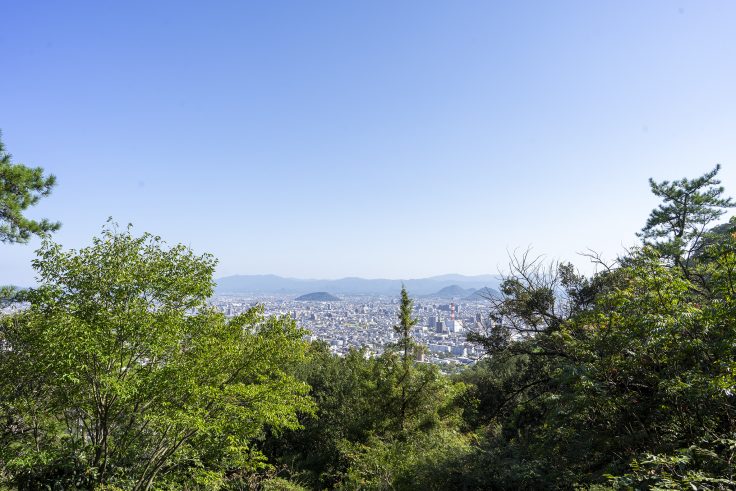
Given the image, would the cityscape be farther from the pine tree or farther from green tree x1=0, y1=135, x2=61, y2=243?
green tree x1=0, y1=135, x2=61, y2=243

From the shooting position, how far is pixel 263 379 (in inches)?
338

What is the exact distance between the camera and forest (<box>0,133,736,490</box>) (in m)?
4.69

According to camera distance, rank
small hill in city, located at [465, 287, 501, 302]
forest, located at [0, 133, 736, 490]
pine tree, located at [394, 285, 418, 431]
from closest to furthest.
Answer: forest, located at [0, 133, 736, 490] < small hill in city, located at [465, 287, 501, 302] < pine tree, located at [394, 285, 418, 431]

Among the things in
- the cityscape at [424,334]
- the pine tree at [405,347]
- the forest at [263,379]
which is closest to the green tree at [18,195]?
the forest at [263,379]

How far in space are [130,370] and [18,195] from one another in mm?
4778

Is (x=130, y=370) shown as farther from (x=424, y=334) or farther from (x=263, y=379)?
(x=424, y=334)

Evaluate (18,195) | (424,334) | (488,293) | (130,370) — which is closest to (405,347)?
(488,293)

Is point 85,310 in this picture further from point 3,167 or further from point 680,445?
point 680,445

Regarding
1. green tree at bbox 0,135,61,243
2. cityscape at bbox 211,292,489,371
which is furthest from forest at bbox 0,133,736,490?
cityscape at bbox 211,292,489,371

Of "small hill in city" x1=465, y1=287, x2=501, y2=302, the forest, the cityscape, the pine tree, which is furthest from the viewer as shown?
the cityscape

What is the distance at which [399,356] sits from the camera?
46.6 ft

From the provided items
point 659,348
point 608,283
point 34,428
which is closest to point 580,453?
point 659,348

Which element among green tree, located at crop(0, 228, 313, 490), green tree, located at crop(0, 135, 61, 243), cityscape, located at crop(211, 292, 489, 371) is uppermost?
green tree, located at crop(0, 135, 61, 243)

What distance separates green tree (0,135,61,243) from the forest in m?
0.03
